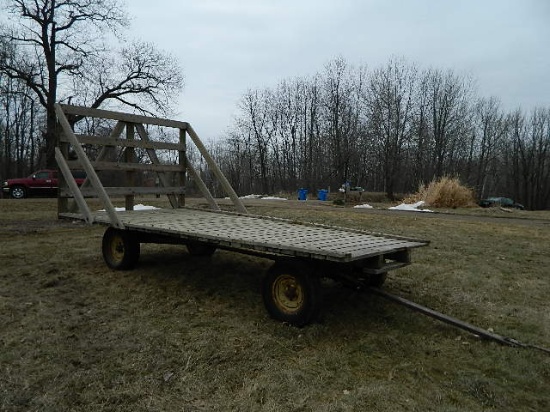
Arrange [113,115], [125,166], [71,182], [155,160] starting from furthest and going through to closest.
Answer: [155,160]
[125,166]
[113,115]
[71,182]

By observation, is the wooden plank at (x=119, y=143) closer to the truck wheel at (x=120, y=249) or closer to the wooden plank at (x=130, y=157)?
the wooden plank at (x=130, y=157)

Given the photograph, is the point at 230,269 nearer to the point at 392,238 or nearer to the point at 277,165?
the point at 392,238

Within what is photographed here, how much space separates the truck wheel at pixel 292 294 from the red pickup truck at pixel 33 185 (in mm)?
21751

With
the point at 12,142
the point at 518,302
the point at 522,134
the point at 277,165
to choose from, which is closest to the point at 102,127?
the point at 12,142

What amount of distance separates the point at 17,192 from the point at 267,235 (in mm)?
23388

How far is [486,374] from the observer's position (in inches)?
124

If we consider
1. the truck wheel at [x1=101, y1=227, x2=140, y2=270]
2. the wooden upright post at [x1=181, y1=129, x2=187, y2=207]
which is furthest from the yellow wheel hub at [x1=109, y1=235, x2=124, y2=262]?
the wooden upright post at [x1=181, y1=129, x2=187, y2=207]

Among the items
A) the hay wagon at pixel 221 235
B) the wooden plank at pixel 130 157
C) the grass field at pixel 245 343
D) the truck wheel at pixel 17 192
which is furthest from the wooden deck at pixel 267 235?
the truck wheel at pixel 17 192

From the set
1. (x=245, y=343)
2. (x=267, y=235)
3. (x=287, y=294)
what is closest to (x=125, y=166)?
(x=267, y=235)

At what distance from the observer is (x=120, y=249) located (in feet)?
19.2

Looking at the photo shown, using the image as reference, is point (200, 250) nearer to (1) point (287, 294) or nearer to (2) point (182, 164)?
(2) point (182, 164)

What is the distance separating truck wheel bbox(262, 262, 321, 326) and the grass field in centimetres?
12

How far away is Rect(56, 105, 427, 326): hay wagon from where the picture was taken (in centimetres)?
376

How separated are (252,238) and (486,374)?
2229mm
